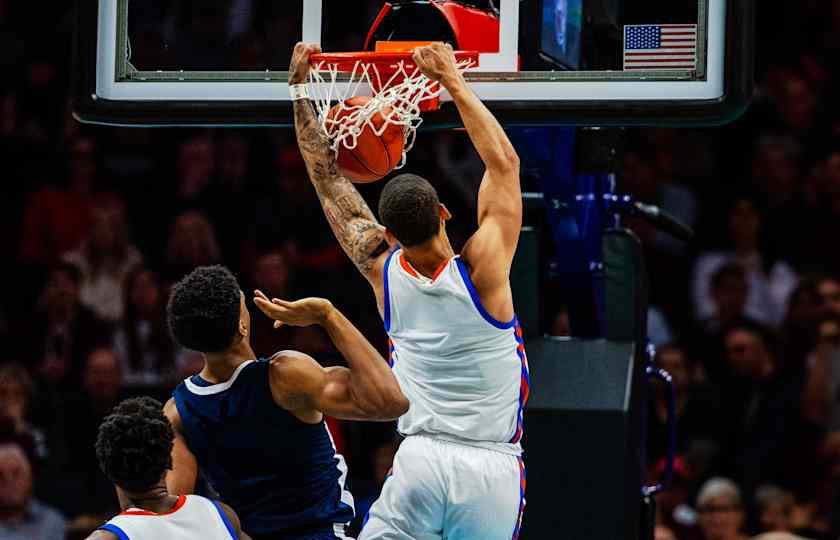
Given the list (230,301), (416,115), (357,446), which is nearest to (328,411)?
(230,301)

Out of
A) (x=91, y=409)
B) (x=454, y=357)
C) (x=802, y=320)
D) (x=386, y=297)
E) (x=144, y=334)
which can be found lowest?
(x=91, y=409)

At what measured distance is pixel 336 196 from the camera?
17.4 ft

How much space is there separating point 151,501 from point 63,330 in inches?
202

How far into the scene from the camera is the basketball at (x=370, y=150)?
5.24 metres

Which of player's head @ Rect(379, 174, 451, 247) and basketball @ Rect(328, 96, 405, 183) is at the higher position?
basketball @ Rect(328, 96, 405, 183)

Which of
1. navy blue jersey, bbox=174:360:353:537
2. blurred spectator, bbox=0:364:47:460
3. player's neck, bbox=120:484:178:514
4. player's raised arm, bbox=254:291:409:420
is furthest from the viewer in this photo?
blurred spectator, bbox=0:364:47:460

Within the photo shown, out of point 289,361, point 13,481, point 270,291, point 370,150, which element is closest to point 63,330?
point 270,291

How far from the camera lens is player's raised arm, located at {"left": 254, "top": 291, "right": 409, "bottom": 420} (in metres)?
4.52

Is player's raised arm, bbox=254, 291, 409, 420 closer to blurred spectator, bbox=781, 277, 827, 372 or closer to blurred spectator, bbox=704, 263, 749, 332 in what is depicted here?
blurred spectator, bbox=781, 277, 827, 372

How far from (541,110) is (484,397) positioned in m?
1.02

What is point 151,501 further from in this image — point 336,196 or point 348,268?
point 348,268

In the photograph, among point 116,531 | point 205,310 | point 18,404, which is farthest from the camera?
point 18,404

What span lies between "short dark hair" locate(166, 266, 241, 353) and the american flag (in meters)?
1.67

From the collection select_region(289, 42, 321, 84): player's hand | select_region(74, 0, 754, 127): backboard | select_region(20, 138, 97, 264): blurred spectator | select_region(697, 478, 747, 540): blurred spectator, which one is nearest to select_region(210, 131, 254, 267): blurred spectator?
select_region(20, 138, 97, 264): blurred spectator
